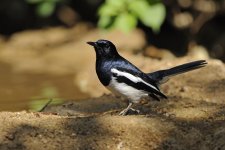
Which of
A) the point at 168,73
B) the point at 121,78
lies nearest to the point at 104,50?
the point at 121,78

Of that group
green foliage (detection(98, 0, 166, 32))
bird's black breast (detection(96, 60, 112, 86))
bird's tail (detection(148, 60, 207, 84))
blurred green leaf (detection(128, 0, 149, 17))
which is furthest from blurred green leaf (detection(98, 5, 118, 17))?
bird's black breast (detection(96, 60, 112, 86))

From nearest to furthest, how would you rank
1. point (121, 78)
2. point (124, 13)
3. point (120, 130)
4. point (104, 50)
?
point (120, 130), point (121, 78), point (104, 50), point (124, 13)

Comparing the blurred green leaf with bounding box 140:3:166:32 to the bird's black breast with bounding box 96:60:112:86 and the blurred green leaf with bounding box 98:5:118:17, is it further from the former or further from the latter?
the bird's black breast with bounding box 96:60:112:86

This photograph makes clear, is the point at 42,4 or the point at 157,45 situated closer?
the point at 42,4

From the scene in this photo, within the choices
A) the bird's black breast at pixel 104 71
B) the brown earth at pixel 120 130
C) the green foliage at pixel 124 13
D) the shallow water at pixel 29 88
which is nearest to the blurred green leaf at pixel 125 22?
the green foliage at pixel 124 13

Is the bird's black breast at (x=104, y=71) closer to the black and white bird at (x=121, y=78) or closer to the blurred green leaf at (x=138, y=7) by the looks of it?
the black and white bird at (x=121, y=78)

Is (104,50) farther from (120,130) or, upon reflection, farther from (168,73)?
(120,130)

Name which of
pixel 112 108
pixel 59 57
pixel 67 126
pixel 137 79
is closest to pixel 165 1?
pixel 59 57

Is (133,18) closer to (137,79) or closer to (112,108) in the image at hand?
(112,108)
